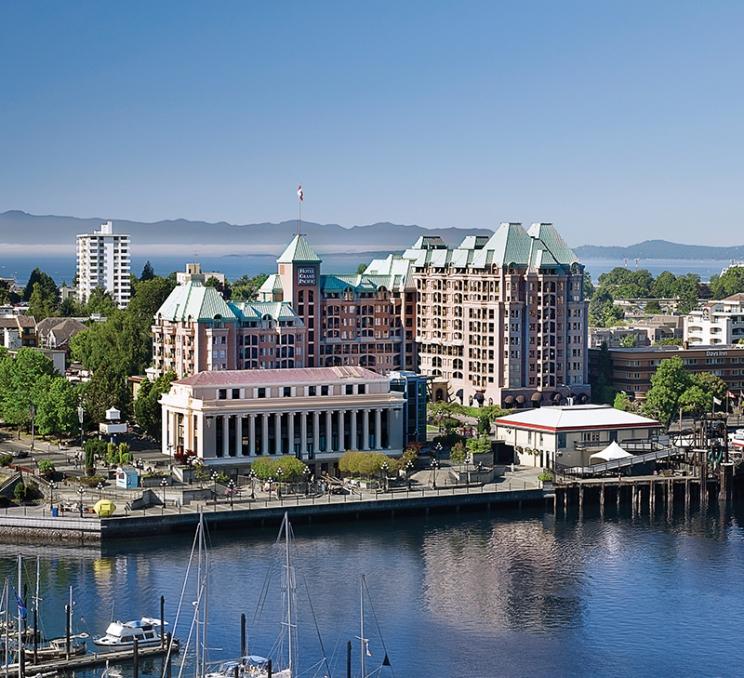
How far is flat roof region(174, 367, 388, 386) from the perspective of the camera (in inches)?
4488

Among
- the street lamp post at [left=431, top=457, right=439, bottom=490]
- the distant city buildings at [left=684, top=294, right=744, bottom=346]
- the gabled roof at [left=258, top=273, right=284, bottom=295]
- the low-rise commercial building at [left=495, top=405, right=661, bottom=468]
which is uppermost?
the gabled roof at [left=258, top=273, right=284, bottom=295]

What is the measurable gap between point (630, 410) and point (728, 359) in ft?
71.1

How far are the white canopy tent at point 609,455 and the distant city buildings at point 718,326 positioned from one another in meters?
62.6

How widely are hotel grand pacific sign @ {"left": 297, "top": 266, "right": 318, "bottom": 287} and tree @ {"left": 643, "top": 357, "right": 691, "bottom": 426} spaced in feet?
92.9

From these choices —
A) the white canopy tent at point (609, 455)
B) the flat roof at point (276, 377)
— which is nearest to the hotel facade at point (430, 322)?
the flat roof at point (276, 377)

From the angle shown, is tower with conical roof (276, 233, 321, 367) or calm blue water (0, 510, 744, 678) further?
tower with conical roof (276, 233, 321, 367)

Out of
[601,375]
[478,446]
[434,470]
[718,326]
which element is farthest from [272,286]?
[718,326]

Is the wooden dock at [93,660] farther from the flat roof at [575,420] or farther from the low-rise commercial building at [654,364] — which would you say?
the low-rise commercial building at [654,364]

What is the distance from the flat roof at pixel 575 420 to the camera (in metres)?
116

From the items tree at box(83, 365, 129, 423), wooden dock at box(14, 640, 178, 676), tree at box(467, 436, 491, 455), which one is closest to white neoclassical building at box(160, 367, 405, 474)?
tree at box(467, 436, 491, 455)

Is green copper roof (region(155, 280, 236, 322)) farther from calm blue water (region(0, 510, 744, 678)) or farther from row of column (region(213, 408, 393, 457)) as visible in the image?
calm blue water (region(0, 510, 744, 678))

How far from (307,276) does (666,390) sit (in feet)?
98.7

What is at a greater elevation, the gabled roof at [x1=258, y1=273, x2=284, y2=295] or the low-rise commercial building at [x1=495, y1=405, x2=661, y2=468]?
the gabled roof at [x1=258, y1=273, x2=284, y2=295]

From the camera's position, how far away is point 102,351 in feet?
487
